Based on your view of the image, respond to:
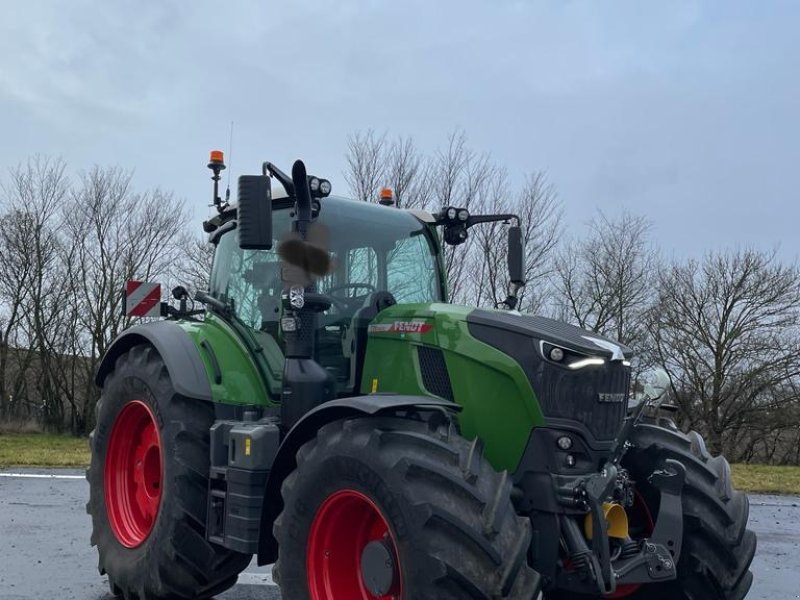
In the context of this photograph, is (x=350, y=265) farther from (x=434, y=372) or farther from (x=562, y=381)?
(x=562, y=381)

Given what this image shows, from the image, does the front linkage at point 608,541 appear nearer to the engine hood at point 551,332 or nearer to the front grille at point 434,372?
the engine hood at point 551,332

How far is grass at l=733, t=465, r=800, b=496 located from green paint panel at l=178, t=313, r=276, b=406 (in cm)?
835

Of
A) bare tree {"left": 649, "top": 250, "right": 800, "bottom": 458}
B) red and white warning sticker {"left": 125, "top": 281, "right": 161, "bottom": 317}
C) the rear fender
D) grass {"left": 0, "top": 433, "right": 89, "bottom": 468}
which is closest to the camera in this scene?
the rear fender

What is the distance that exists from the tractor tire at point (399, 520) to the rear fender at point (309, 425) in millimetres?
75

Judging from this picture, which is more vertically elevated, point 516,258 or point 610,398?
point 516,258

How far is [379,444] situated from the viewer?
322 centimetres

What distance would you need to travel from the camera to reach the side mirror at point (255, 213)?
3.84 meters

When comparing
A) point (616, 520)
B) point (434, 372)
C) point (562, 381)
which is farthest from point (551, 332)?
point (616, 520)

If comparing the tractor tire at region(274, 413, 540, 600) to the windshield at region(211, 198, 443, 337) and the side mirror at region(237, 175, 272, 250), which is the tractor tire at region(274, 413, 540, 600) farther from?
the windshield at region(211, 198, 443, 337)

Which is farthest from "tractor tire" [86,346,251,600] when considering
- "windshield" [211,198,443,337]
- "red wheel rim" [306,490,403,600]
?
"red wheel rim" [306,490,403,600]

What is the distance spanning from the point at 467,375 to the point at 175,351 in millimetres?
1847

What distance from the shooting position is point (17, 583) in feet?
16.2

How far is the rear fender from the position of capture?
10.8ft

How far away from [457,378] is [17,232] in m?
22.6
